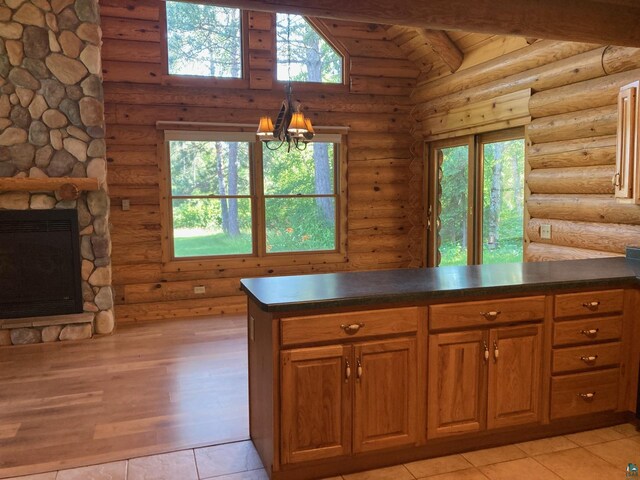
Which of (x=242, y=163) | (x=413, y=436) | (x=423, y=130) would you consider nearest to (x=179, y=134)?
(x=242, y=163)

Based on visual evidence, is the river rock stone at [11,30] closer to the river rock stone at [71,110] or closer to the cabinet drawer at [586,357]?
the river rock stone at [71,110]

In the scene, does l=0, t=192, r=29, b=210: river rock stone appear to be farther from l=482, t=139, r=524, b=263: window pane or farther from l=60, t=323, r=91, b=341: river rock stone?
l=482, t=139, r=524, b=263: window pane

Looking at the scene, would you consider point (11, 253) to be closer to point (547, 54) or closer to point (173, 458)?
point (173, 458)

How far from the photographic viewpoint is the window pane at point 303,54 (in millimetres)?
6191

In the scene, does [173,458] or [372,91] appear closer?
[173,458]

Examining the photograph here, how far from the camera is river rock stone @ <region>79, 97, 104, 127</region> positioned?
5020mm

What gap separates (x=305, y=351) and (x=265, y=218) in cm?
397

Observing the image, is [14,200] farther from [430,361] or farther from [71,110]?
[430,361]

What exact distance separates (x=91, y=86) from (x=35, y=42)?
58 cm

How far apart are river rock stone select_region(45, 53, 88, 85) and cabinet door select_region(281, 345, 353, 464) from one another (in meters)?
3.90

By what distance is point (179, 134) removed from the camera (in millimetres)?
5836

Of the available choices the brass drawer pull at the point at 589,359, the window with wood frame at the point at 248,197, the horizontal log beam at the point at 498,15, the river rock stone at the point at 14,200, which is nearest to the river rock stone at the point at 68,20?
the window with wood frame at the point at 248,197

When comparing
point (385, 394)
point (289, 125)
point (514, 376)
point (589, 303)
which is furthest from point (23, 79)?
point (589, 303)

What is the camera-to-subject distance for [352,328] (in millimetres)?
2516
